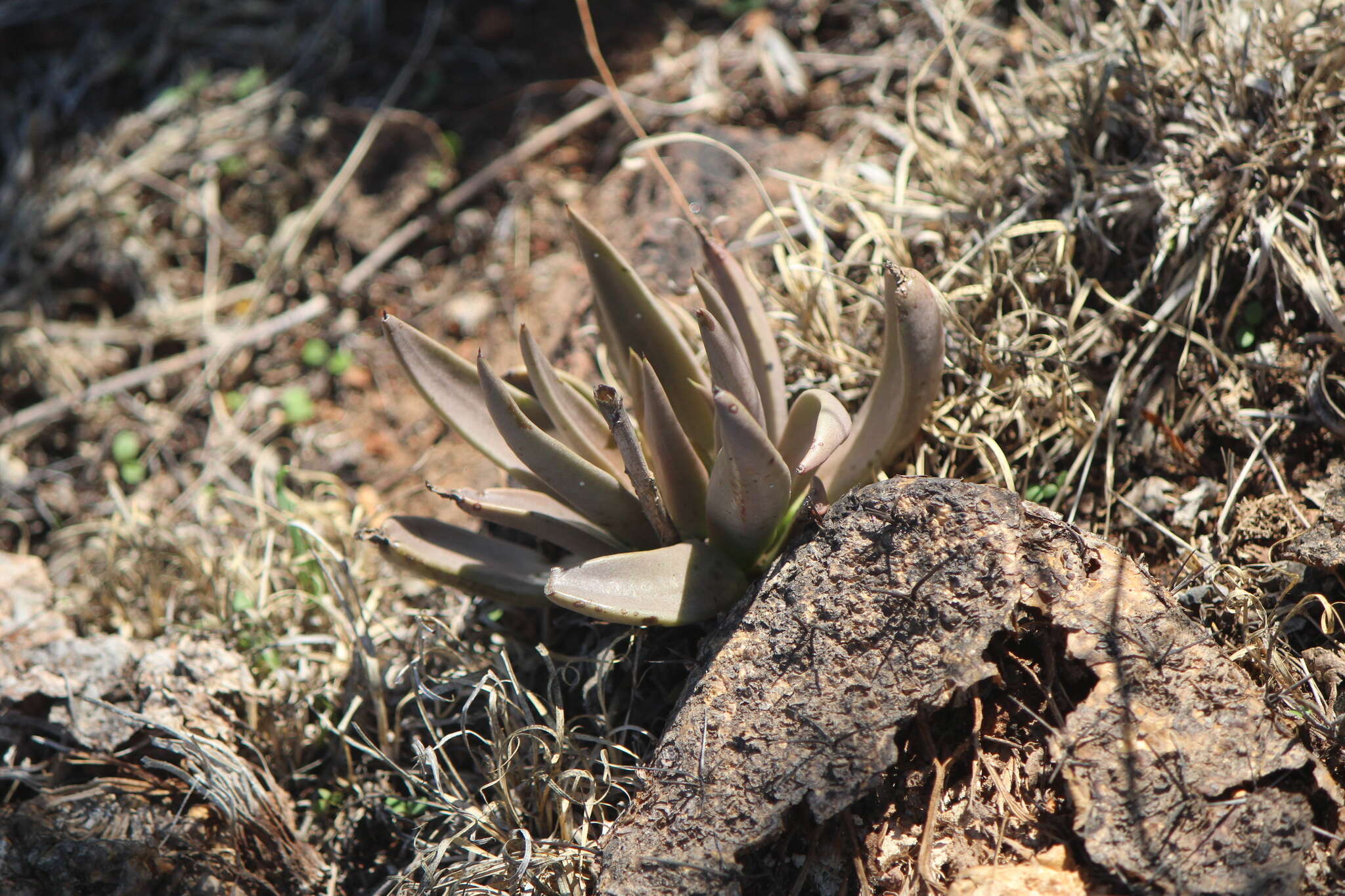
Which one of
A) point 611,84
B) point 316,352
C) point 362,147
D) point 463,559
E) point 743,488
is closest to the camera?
point 743,488

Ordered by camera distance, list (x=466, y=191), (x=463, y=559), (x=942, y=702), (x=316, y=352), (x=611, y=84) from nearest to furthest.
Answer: (x=942, y=702) < (x=463, y=559) < (x=611, y=84) < (x=316, y=352) < (x=466, y=191)

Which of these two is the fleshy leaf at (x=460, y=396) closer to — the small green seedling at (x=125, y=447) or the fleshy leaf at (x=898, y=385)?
the fleshy leaf at (x=898, y=385)

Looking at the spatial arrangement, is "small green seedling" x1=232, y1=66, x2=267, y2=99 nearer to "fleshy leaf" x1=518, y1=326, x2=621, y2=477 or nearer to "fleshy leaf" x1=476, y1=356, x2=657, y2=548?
"fleshy leaf" x1=518, y1=326, x2=621, y2=477

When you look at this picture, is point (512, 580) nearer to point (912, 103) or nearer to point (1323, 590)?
point (1323, 590)

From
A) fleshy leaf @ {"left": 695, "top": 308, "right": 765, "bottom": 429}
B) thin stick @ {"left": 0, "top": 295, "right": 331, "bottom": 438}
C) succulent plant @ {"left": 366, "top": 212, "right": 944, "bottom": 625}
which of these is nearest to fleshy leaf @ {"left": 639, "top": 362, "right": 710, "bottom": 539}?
succulent plant @ {"left": 366, "top": 212, "right": 944, "bottom": 625}

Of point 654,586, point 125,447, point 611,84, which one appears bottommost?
point 125,447

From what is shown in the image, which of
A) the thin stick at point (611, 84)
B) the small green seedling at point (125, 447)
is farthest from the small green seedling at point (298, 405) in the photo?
the thin stick at point (611, 84)

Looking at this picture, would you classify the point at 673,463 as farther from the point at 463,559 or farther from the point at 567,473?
the point at 463,559

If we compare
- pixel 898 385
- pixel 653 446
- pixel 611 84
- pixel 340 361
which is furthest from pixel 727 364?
pixel 340 361

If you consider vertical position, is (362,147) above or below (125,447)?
above
